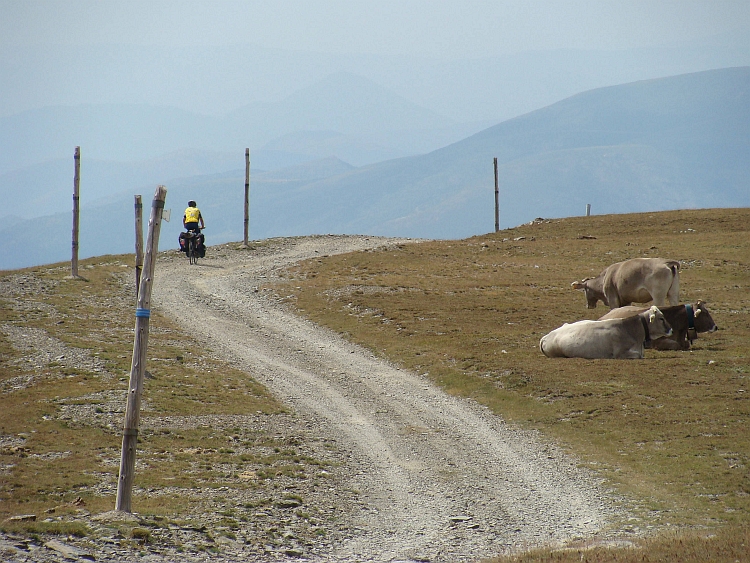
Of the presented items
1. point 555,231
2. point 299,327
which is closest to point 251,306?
point 299,327

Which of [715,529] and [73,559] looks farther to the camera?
[715,529]

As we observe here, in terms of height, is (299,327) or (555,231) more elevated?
(555,231)

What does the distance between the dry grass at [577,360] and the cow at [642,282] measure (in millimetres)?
1388

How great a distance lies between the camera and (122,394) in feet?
72.1

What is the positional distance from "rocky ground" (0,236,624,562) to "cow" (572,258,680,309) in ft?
32.0

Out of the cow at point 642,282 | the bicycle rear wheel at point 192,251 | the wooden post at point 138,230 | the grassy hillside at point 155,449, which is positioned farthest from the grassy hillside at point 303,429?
the bicycle rear wheel at point 192,251

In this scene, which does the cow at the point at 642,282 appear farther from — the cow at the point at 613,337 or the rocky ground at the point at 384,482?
the rocky ground at the point at 384,482

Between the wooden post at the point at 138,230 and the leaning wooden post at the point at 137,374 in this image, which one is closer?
the leaning wooden post at the point at 137,374

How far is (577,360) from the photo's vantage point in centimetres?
2486

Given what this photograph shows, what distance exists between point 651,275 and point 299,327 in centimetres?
1280

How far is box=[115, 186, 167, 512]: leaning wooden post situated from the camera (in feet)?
44.4


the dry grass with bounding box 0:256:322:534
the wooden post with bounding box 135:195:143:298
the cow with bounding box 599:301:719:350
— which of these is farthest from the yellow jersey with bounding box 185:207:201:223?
the cow with bounding box 599:301:719:350

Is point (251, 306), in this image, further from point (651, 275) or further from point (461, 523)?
point (461, 523)

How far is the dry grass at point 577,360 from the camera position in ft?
53.4
